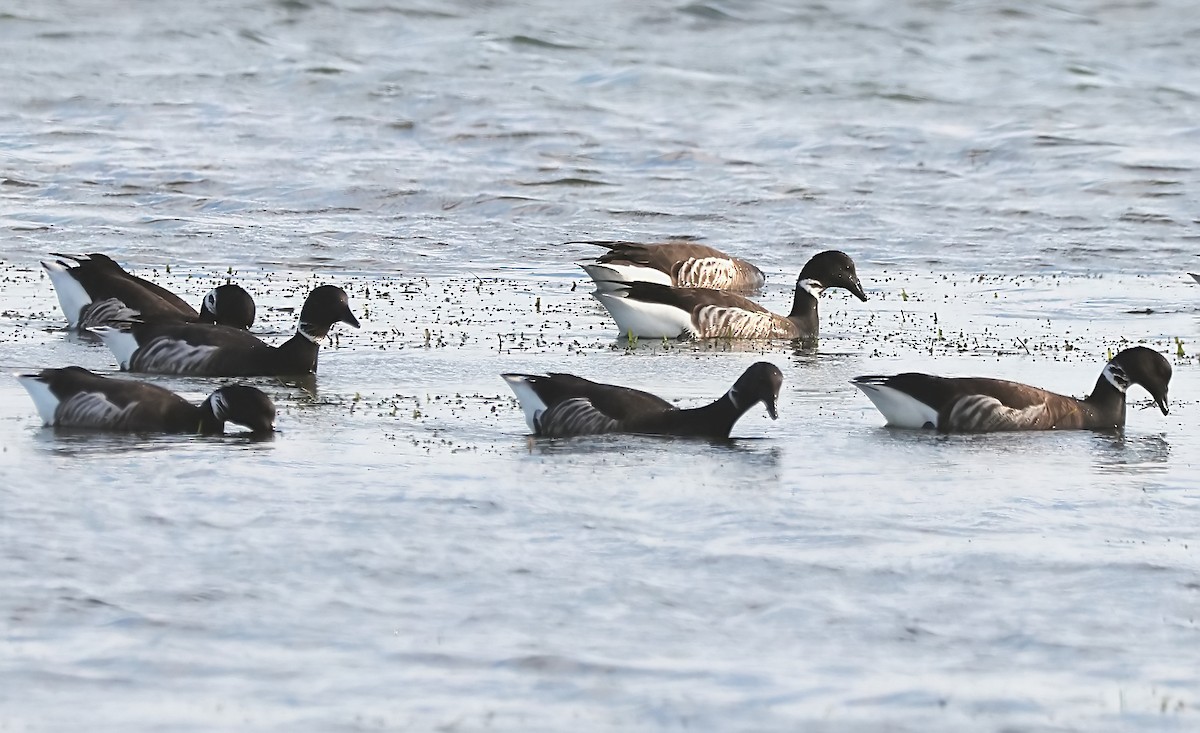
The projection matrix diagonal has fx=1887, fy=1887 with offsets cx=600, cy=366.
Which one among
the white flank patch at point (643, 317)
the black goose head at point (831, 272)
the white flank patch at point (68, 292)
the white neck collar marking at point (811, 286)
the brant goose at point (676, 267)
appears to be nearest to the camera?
the white flank patch at point (68, 292)

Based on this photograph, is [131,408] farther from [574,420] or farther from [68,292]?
[68,292]

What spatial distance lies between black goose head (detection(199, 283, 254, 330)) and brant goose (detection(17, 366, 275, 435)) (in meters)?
4.63

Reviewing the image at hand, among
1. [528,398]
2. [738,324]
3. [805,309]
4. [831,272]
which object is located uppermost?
[831,272]

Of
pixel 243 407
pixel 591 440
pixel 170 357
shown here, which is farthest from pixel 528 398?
pixel 170 357

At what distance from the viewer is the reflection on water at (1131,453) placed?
36.3 feet

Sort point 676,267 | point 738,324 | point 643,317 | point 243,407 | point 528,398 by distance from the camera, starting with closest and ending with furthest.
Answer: point 243,407 → point 528,398 → point 643,317 → point 738,324 → point 676,267

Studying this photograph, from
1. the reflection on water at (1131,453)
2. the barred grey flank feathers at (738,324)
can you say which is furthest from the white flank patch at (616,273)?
the reflection on water at (1131,453)

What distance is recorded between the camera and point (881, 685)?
271 inches

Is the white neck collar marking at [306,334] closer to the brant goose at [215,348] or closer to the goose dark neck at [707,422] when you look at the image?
the brant goose at [215,348]

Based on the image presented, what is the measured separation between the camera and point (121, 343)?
1427cm

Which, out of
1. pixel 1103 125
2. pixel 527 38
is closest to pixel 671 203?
pixel 1103 125

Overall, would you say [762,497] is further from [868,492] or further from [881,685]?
[881,685]

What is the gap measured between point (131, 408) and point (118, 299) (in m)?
5.01

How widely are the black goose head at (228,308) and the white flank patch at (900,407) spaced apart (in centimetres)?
603
